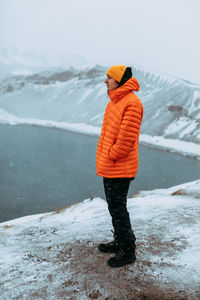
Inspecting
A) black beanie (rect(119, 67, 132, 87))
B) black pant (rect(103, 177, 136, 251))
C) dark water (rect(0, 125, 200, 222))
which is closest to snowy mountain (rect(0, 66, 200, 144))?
dark water (rect(0, 125, 200, 222))

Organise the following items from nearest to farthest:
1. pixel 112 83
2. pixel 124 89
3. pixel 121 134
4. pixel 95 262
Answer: pixel 121 134, pixel 124 89, pixel 112 83, pixel 95 262

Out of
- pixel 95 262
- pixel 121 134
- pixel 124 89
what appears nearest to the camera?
pixel 121 134

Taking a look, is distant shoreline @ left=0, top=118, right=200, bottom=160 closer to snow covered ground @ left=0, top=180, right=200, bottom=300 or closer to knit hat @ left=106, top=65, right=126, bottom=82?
snow covered ground @ left=0, top=180, right=200, bottom=300

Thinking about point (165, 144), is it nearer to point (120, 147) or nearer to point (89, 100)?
point (89, 100)

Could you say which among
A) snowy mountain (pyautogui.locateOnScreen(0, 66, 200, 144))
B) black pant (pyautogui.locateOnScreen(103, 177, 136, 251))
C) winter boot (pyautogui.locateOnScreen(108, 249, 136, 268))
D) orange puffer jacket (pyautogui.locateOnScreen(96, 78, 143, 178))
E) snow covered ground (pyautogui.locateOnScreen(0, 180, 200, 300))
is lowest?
snowy mountain (pyautogui.locateOnScreen(0, 66, 200, 144))

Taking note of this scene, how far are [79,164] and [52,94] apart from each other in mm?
60819

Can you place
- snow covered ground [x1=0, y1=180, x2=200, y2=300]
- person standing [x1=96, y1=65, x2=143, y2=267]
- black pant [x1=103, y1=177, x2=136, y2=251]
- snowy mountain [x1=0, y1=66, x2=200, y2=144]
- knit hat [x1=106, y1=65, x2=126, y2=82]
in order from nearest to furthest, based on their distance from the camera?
snow covered ground [x1=0, y1=180, x2=200, y2=300], person standing [x1=96, y1=65, x2=143, y2=267], knit hat [x1=106, y1=65, x2=126, y2=82], black pant [x1=103, y1=177, x2=136, y2=251], snowy mountain [x1=0, y1=66, x2=200, y2=144]

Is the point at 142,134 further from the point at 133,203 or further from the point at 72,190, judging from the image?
the point at 133,203

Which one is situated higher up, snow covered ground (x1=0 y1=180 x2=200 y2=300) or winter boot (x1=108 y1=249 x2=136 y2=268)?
winter boot (x1=108 y1=249 x2=136 y2=268)

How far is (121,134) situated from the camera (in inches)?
135

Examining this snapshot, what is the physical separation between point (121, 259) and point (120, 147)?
1.57 meters

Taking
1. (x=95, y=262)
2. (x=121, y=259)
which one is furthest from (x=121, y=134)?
(x=95, y=262)

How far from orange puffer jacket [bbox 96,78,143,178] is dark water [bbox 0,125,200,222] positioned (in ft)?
33.4

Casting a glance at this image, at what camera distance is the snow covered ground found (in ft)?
11.0
